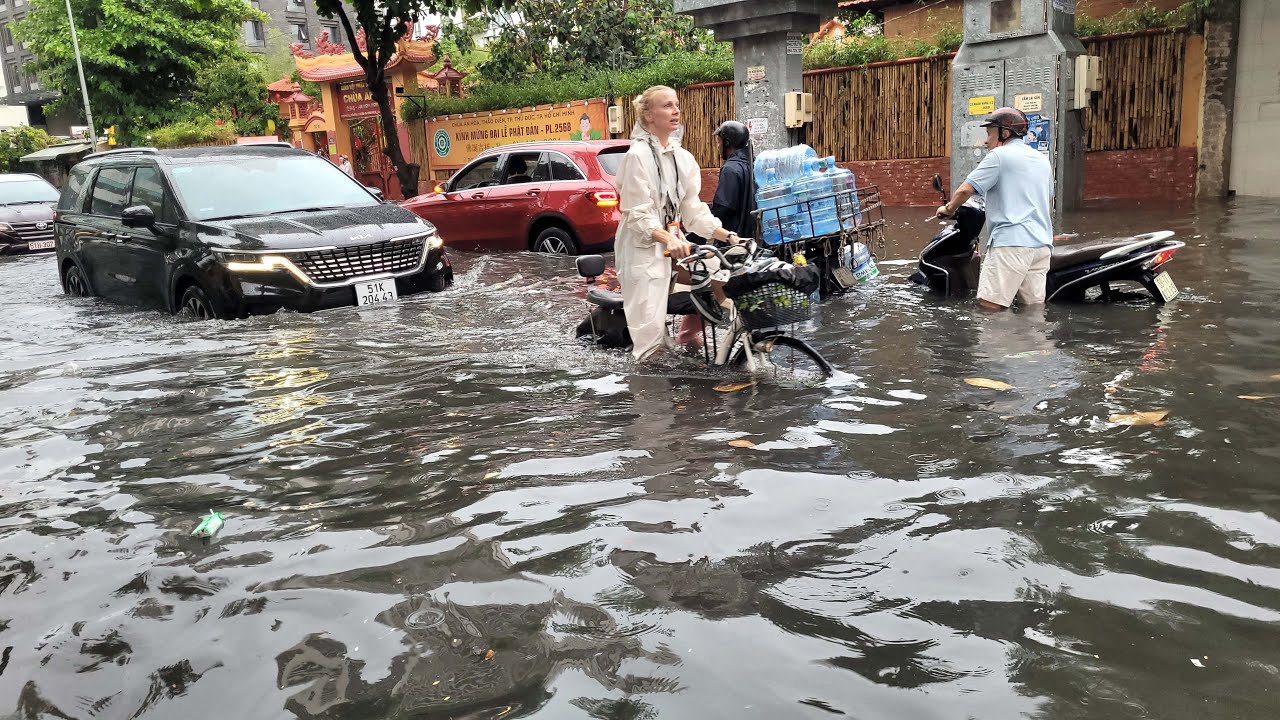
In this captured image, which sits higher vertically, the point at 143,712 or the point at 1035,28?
the point at 1035,28

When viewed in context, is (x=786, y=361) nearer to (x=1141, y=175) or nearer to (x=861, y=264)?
(x=861, y=264)

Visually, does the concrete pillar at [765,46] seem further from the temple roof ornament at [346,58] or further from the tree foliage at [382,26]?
the temple roof ornament at [346,58]

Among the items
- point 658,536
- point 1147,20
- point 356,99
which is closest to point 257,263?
point 658,536

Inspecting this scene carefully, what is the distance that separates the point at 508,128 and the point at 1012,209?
59.3 ft

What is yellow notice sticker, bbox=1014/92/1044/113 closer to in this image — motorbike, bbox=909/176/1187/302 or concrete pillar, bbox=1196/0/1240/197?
concrete pillar, bbox=1196/0/1240/197

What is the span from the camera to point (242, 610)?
3.34m

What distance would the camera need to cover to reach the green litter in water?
158 inches

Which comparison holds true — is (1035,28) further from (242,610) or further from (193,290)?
(242,610)

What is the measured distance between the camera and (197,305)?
8.74m

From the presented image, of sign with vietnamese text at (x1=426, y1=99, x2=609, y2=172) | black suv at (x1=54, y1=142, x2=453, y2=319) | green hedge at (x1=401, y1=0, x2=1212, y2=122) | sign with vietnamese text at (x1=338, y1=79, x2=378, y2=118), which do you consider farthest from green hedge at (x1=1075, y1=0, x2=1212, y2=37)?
sign with vietnamese text at (x1=338, y1=79, x2=378, y2=118)

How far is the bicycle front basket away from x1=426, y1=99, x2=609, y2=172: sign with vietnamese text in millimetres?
16102

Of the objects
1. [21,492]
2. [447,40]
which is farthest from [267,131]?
[21,492]

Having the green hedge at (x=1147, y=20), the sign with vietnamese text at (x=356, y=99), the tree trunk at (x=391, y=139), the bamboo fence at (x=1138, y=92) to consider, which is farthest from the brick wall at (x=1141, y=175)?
the sign with vietnamese text at (x=356, y=99)

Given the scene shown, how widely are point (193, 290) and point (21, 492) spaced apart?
4.32 m
